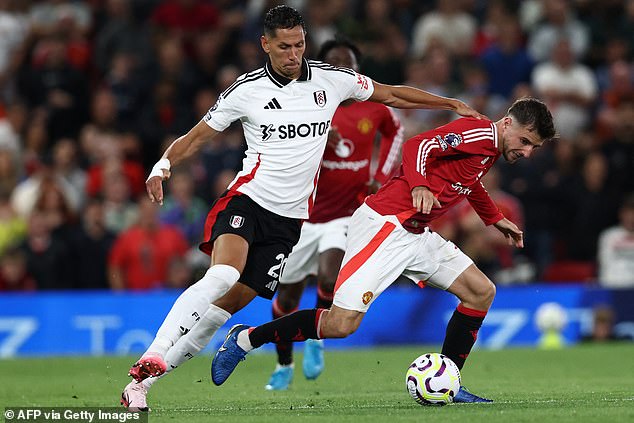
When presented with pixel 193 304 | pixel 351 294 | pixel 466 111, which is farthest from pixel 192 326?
pixel 466 111

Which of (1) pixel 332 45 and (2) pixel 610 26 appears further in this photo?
(2) pixel 610 26

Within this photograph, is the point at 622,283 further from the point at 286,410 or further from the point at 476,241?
the point at 286,410

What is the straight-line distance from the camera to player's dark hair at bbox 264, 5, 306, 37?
848 cm

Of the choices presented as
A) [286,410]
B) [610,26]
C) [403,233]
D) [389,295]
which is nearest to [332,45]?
[403,233]

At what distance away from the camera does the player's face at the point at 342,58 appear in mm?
10258

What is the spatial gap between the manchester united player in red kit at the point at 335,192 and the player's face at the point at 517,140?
7.38 ft

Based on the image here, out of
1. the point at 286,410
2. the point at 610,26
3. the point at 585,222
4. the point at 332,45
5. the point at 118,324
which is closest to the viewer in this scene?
the point at 286,410

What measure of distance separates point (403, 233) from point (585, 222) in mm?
8867

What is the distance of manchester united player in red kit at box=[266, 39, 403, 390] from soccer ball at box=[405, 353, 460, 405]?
2.20 meters

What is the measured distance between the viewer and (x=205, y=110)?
17.9 meters

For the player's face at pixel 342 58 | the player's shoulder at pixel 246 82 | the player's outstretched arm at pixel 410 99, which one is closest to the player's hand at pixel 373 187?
the player's face at pixel 342 58

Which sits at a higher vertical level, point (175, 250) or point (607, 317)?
point (175, 250)

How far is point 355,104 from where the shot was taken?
10.7m

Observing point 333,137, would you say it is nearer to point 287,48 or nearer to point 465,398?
point 287,48
